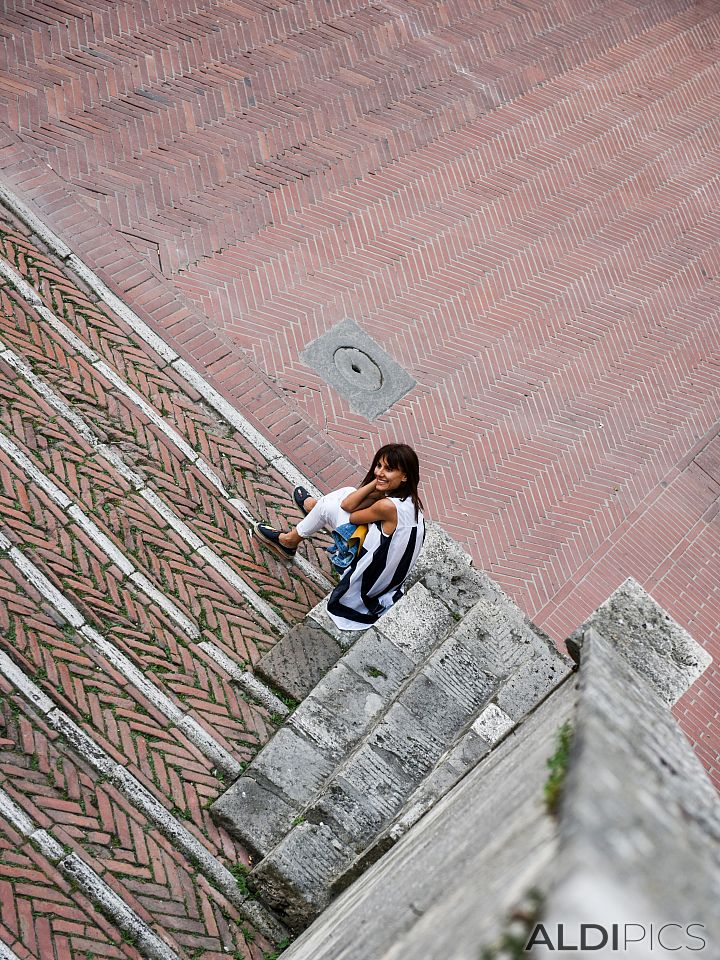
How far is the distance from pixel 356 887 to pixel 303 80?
29.8ft

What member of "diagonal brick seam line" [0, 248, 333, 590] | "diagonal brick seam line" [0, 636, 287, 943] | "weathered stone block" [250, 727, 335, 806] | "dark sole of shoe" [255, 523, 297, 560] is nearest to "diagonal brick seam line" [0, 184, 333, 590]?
"diagonal brick seam line" [0, 248, 333, 590]

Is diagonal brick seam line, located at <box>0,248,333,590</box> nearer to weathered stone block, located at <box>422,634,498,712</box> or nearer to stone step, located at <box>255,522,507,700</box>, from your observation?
stone step, located at <box>255,522,507,700</box>

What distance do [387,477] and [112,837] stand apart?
2487mm

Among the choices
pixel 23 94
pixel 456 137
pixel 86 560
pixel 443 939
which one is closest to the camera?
pixel 443 939

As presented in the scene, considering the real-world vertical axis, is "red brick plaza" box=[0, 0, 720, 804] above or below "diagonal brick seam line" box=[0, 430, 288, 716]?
above

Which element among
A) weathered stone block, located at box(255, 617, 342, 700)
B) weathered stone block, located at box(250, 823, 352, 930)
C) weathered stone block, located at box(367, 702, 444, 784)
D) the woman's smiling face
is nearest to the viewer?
weathered stone block, located at box(250, 823, 352, 930)

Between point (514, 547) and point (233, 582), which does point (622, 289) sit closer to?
point (514, 547)

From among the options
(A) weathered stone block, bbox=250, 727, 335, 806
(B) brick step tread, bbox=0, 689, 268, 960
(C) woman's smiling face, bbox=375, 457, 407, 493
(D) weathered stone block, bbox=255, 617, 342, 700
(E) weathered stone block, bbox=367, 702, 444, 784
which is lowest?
(B) brick step tread, bbox=0, 689, 268, 960

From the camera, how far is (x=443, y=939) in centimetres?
187

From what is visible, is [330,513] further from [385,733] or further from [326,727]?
[385,733]

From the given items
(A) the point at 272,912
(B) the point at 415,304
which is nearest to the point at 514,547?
(B) the point at 415,304

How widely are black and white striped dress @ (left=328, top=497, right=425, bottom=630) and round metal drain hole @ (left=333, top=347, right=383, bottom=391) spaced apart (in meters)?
3.26

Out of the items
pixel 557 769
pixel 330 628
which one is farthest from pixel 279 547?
pixel 557 769

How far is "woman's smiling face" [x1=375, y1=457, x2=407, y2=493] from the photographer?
4.81 metres
